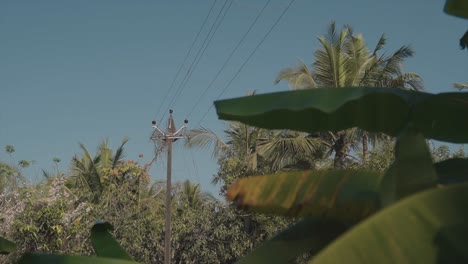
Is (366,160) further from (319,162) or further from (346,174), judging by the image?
(346,174)

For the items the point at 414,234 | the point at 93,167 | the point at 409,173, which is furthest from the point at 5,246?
the point at 93,167

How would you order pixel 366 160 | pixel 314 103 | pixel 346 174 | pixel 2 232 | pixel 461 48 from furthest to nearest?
pixel 2 232
pixel 366 160
pixel 461 48
pixel 314 103
pixel 346 174

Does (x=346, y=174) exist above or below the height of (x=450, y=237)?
above

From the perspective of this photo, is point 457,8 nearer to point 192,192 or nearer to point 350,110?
point 350,110

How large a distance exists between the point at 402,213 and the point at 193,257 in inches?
884

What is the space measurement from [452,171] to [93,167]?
27.2m

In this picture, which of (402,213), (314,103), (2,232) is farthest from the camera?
(2,232)

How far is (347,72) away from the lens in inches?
774

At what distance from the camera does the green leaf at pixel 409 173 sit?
1.40m

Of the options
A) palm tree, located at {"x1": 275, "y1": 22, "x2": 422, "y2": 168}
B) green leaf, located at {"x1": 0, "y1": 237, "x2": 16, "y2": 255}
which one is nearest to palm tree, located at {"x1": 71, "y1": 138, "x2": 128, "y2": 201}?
palm tree, located at {"x1": 275, "y1": 22, "x2": 422, "y2": 168}

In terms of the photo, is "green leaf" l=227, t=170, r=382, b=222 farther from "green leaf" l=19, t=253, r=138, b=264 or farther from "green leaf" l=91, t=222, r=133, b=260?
"green leaf" l=91, t=222, r=133, b=260

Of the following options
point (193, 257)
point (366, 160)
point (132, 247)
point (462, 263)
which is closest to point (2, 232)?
point (132, 247)

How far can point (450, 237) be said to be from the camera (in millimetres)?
1171

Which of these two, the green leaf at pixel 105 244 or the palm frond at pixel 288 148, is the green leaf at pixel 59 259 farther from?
the palm frond at pixel 288 148
